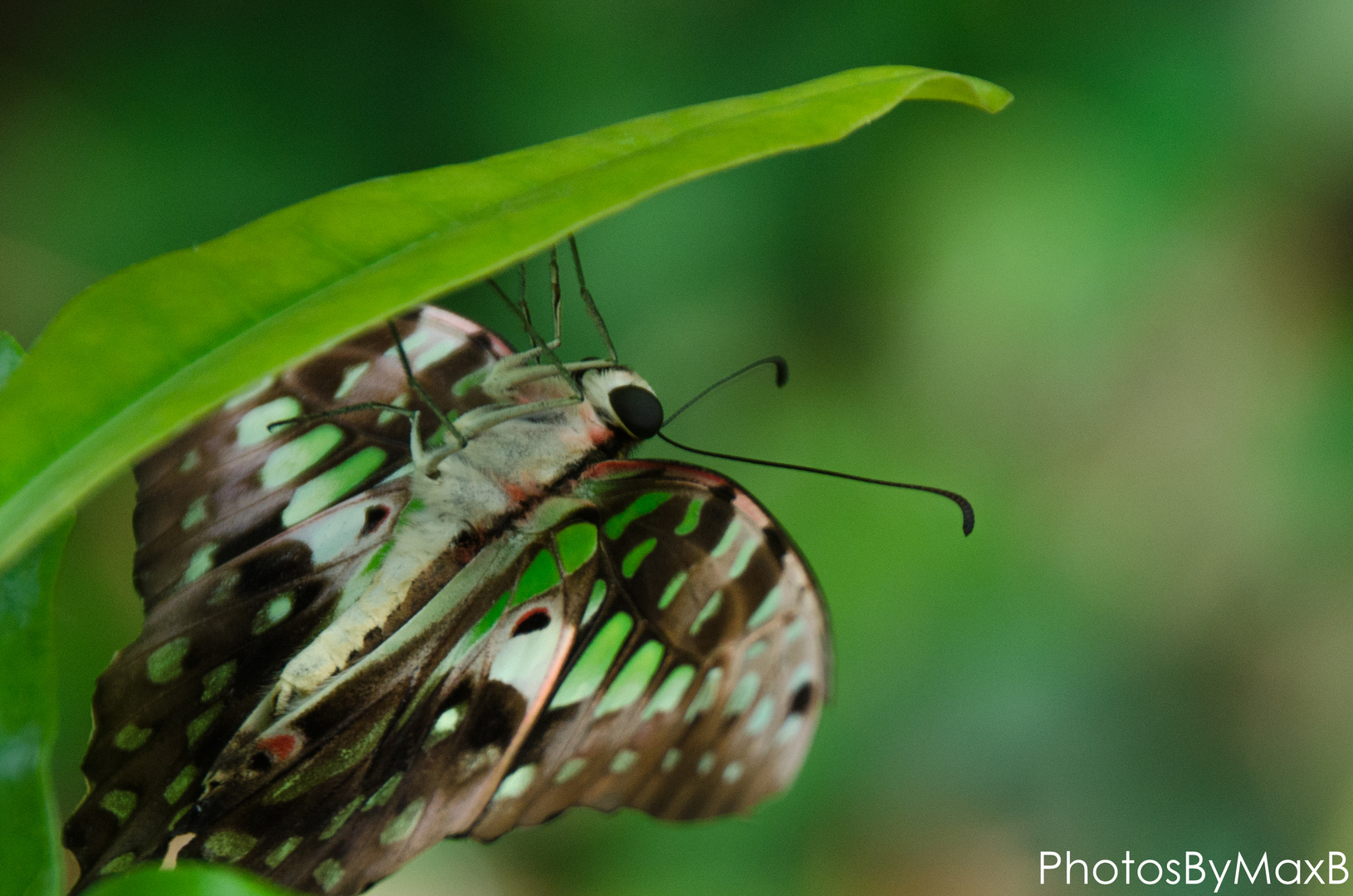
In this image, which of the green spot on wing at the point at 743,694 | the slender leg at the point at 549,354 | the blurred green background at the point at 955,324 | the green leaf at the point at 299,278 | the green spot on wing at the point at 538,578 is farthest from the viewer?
the blurred green background at the point at 955,324

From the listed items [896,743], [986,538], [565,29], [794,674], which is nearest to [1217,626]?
[986,538]

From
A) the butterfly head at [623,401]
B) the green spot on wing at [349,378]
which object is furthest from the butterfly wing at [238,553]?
the butterfly head at [623,401]

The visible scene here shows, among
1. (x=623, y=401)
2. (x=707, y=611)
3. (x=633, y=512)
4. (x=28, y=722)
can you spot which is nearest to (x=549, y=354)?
(x=623, y=401)

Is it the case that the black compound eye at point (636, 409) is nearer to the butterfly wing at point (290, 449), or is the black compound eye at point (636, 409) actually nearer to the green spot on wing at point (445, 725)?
the butterfly wing at point (290, 449)

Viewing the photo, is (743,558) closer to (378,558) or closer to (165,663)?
(378,558)

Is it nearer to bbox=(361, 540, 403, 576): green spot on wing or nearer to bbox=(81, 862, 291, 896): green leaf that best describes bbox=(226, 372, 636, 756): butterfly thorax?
bbox=(361, 540, 403, 576): green spot on wing

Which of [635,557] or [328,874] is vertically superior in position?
[635,557]

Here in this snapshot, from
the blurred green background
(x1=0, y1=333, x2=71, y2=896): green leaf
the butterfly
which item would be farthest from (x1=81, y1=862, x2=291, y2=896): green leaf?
the blurred green background
